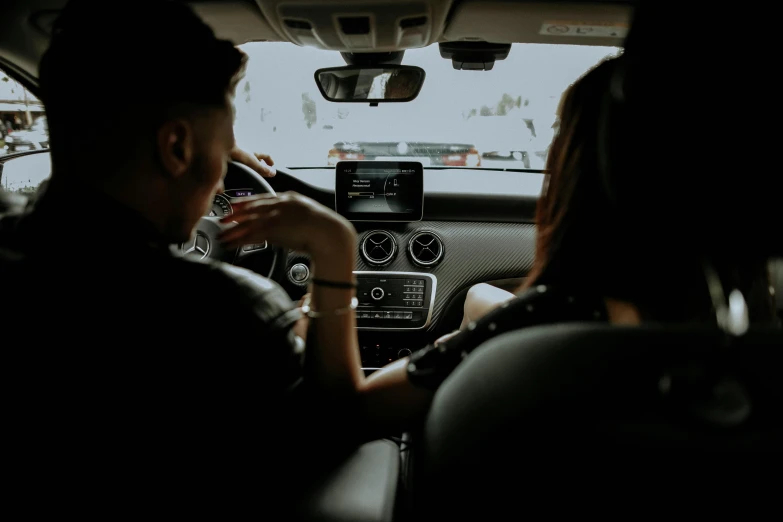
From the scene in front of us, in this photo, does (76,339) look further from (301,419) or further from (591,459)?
(591,459)

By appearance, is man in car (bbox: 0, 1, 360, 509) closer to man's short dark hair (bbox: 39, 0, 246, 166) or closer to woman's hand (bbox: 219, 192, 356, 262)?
man's short dark hair (bbox: 39, 0, 246, 166)

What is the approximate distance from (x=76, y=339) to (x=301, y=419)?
564 millimetres

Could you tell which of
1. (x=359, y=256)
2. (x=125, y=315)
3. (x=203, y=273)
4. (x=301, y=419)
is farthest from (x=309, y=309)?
(x=359, y=256)

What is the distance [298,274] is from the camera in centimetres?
300

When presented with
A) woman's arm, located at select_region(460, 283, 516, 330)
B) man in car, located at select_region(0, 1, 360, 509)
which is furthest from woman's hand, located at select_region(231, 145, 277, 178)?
man in car, located at select_region(0, 1, 360, 509)

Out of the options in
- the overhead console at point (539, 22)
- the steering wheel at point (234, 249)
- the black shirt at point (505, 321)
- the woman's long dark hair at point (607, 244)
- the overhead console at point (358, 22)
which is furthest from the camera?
the steering wheel at point (234, 249)

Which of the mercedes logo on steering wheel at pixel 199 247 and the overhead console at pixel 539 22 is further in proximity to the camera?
the mercedes logo on steering wheel at pixel 199 247

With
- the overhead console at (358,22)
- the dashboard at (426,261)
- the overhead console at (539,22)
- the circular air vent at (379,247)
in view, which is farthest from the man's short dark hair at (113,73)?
the circular air vent at (379,247)

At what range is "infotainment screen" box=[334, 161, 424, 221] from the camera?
2.96 meters

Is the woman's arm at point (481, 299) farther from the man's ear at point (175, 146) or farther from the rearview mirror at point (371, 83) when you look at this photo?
the man's ear at point (175, 146)

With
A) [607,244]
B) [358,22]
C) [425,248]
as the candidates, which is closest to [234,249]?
[425,248]

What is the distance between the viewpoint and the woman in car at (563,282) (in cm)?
114

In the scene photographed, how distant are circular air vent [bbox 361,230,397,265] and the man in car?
181 cm

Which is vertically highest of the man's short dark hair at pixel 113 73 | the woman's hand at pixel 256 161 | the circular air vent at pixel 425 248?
the man's short dark hair at pixel 113 73
